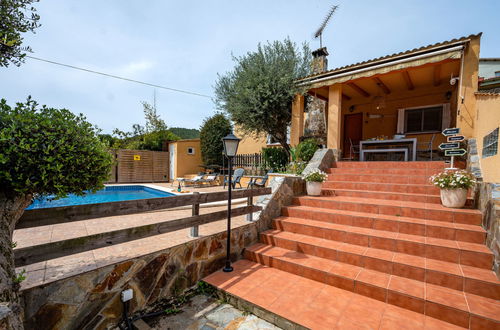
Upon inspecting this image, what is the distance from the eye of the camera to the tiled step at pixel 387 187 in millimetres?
4613

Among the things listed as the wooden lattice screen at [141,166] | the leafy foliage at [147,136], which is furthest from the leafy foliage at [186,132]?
the wooden lattice screen at [141,166]

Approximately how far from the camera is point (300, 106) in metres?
8.50

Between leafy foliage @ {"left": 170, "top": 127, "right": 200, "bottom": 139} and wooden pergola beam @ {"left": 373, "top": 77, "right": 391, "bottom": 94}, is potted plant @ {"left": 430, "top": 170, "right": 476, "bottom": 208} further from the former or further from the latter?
leafy foliage @ {"left": 170, "top": 127, "right": 200, "bottom": 139}

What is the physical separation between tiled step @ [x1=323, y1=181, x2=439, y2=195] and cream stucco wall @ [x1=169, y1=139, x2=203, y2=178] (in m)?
10.8

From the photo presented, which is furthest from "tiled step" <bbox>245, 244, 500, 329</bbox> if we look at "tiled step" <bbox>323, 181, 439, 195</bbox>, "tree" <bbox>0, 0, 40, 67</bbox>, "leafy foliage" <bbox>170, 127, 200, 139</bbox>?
"leafy foliage" <bbox>170, 127, 200, 139</bbox>

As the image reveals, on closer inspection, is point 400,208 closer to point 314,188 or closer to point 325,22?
point 314,188

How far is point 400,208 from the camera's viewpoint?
3961 millimetres

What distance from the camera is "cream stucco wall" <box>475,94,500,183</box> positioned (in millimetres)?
3732

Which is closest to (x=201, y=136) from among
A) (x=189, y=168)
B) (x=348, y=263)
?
(x=189, y=168)

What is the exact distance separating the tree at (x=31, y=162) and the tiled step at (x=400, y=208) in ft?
13.6

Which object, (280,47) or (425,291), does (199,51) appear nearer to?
(280,47)

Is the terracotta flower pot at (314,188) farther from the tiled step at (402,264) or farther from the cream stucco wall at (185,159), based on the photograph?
the cream stucco wall at (185,159)

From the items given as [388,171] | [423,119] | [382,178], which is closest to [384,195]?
[382,178]

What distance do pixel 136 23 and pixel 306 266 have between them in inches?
403
